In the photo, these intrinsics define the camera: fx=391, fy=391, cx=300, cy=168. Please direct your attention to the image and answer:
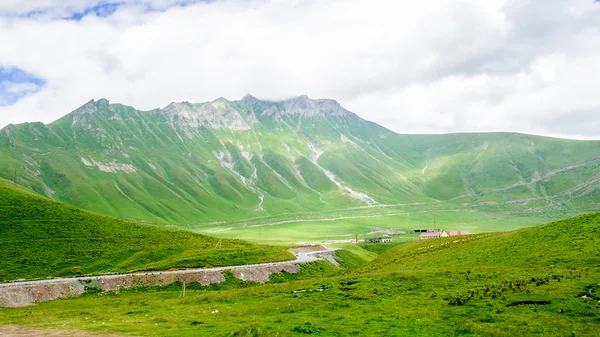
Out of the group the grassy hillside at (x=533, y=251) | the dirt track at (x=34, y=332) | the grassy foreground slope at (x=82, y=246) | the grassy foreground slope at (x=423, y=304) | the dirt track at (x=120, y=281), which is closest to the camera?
the grassy foreground slope at (x=423, y=304)

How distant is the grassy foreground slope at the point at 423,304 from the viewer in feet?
102

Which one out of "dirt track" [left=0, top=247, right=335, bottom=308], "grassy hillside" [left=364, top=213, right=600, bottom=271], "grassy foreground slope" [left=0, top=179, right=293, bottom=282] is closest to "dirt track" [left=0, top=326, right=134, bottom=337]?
"dirt track" [left=0, top=247, right=335, bottom=308]

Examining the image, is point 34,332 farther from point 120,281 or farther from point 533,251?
point 533,251

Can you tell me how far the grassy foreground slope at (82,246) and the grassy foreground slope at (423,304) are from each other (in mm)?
29313

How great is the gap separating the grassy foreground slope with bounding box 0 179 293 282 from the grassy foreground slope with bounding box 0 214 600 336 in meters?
29.3

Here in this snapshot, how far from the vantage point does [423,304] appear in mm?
39125

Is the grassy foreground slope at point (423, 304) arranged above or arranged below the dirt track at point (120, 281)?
above

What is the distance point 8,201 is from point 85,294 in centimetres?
6769

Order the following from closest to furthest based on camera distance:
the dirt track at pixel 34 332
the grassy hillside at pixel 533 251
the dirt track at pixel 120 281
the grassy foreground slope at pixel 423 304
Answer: the grassy foreground slope at pixel 423 304 → the dirt track at pixel 34 332 → the grassy hillside at pixel 533 251 → the dirt track at pixel 120 281

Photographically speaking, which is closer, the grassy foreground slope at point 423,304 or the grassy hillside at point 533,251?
the grassy foreground slope at point 423,304

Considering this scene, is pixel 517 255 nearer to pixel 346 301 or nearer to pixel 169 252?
pixel 346 301

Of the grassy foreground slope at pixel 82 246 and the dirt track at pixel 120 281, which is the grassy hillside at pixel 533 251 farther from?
the grassy foreground slope at pixel 82 246

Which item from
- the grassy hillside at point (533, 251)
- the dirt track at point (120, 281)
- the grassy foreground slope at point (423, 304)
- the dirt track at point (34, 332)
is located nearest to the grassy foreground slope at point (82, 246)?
the dirt track at point (120, 281)

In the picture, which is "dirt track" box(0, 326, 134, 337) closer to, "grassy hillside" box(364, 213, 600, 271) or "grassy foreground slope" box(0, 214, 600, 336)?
"grassy foreground slope" box(0, 214, 600, 336)
